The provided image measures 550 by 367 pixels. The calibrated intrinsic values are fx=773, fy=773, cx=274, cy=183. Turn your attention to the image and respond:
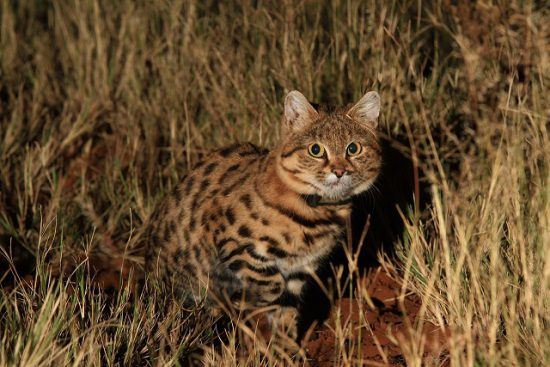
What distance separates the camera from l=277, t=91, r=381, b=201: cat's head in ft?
11.5

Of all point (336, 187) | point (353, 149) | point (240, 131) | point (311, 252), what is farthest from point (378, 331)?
point (240, 131)

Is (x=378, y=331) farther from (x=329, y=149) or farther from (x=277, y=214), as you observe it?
(x=329, y=149)

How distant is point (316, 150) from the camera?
11.7ft

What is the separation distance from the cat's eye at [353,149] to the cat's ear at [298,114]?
0.79 feet

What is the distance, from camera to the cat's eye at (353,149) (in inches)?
141

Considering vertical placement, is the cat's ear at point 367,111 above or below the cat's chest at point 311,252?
above

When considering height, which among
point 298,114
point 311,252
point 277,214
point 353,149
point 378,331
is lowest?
point 378,331

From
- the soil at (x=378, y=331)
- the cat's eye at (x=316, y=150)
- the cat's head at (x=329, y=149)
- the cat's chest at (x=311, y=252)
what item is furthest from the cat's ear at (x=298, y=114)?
the soil at (x=378, y=331)

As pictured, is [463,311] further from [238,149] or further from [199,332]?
[238,149]

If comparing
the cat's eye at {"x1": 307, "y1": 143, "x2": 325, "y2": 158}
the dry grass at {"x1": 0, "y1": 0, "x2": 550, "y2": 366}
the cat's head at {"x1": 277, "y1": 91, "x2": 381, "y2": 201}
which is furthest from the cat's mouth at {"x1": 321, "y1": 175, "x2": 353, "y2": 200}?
the dry grass at {"x1": 0, "y1": 0, "x2": 550, "y2": 366}

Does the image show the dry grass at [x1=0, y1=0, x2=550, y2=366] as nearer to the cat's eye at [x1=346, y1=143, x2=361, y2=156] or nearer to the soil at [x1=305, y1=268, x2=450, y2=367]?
the soil at [x1=305, y1=268, x2=450, y2=367]

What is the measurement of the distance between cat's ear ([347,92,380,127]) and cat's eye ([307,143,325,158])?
27cm

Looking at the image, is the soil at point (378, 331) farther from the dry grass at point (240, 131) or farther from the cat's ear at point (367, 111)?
the cat's ear at point (367, 111)

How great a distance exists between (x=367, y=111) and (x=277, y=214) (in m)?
0.69
